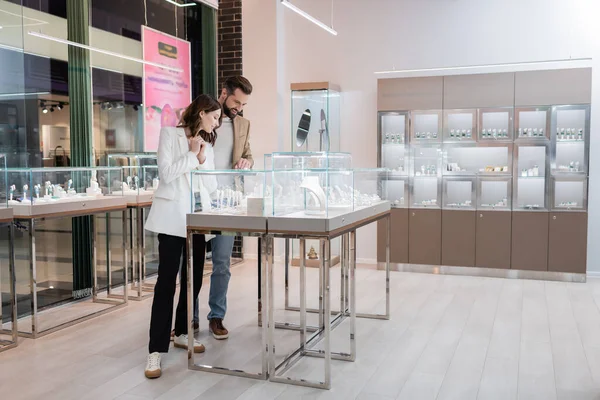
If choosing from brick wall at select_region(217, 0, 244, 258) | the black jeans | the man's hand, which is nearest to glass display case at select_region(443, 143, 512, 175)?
brick wall at select_region(217, 0, 244, 258)

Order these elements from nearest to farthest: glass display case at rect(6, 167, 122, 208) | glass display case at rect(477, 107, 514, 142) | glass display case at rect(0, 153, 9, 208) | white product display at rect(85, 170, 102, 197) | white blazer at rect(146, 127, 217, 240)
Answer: white blazer at rect(146, 127, 217, 240)
glass display case at rect(0, 153, 9, 208)
glass display case at rect(6, 167, 122, 208)
white product display at rect(85, 170, 102, 197)
glass display case at rect(477, 107, 514, 142)

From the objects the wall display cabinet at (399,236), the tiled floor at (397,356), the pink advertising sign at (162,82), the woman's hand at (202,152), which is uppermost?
the pink advertising sign at (162,82)

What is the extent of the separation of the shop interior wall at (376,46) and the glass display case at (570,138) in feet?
0.92

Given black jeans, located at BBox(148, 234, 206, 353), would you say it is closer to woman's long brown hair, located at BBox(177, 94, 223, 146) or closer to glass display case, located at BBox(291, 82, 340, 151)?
woman's long brown hair, located at BBox(177, 94, 223, 146)

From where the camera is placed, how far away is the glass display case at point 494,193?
6773 millimetres

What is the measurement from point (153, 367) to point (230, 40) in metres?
5.39

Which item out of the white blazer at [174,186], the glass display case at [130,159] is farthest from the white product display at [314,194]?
the glass display case at [130,159]

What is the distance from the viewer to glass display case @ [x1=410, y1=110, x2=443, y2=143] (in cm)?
703

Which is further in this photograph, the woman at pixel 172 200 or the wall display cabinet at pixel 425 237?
the wall display cabinet at pixel 425 237

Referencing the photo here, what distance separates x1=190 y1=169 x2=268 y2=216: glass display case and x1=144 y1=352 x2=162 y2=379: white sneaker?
935 mm

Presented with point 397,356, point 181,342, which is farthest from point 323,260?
point 181,342

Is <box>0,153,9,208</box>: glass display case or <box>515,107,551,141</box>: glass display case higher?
<box>515,107,551,141</box>: glass display case

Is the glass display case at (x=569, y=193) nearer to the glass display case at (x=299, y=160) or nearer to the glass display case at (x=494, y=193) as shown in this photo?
the glass display case at (x=494, y=193)

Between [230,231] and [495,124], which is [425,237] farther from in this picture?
[230,231]
